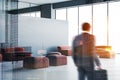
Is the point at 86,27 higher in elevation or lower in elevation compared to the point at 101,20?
lower

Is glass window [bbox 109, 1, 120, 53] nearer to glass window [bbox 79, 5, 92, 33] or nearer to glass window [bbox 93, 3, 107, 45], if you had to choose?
glass window [bbox 93, 3, 107, 45]

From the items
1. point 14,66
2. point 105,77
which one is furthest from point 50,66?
point 105,77

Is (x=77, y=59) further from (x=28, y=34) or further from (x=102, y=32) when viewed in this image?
(x=28, y=34)

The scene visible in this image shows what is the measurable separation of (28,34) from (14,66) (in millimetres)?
7070

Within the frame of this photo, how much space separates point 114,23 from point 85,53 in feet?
4.41

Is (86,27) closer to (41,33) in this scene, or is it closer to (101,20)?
(101,20)

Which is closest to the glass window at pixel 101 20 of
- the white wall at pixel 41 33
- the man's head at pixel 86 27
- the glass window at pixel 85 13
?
the glass window at pixel 85 13

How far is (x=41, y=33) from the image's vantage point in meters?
11.8

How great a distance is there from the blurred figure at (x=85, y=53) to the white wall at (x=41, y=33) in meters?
7.66

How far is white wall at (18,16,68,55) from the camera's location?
35.0 feet

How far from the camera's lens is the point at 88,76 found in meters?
2.66

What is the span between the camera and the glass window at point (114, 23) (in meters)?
3.62

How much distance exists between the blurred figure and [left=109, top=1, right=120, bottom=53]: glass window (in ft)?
3.39

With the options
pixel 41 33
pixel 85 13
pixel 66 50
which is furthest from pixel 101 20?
pixel 41 33
